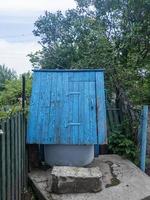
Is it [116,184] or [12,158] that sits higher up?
[12,158]

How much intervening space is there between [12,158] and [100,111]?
223 centimetres

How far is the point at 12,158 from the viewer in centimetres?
489

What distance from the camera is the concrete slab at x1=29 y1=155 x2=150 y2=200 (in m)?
5.49

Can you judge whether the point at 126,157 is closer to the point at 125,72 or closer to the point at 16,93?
the point at 125,72

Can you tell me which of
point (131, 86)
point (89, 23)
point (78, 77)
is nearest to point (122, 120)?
point (131, 86)

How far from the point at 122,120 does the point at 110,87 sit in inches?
38.5

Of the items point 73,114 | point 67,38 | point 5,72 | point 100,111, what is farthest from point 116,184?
point 5,72

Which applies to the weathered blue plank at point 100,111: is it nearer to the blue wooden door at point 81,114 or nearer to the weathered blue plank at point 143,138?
the blue wooden door at point 81,114

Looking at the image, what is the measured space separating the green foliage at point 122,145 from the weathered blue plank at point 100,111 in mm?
1389

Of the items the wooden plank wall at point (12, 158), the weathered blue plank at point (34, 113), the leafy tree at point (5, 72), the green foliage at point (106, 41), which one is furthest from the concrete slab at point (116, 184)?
the leafy tree at point (5, 72)

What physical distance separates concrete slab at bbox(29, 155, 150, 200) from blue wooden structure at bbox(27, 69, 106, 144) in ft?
2.16

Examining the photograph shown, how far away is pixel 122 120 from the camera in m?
8.34

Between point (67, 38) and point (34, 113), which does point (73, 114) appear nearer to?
point (34, 113)

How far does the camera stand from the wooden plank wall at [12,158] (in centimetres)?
433
